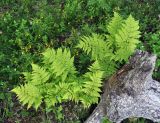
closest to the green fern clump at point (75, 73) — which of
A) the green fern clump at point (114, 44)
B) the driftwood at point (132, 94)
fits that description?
the green fern clump at point (114, 44)

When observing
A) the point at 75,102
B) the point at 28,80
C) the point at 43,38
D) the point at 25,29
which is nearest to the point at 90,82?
the point at 75,102

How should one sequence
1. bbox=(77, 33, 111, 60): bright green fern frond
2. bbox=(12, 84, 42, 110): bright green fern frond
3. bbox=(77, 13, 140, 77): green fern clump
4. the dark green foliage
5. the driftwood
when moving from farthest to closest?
the dark green foliage → bbox=(77, 33, 111, 60): bright green fern frond → bbox=(77, 13, 140, 77): green fern clump → bbox=(12, 84, 42, 110): bright green fern frond → the driftwood

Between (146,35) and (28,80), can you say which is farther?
(146,35)

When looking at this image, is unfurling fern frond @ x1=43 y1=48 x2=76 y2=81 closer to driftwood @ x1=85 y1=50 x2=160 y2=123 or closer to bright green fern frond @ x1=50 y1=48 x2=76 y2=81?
bright green fern frond @ x1=50 y1=48 x2=76 y2=81

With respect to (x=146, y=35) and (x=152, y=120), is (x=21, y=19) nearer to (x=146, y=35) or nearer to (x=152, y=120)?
(x=146, y=35)

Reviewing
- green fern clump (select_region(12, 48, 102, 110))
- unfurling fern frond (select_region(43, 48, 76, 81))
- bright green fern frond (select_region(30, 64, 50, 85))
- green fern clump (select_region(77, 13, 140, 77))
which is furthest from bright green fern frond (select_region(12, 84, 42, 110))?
green fern clump (select_region(77, 13, 140, 77))

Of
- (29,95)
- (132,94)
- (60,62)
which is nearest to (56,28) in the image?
(60,62)
